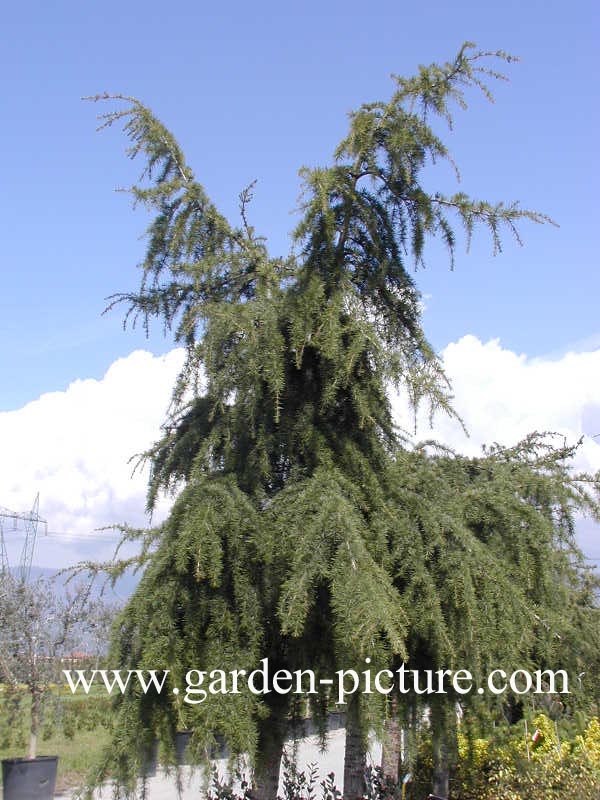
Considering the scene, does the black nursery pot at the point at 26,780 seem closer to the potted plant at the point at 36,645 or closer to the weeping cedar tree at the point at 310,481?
the potted plant at the point at 36,645

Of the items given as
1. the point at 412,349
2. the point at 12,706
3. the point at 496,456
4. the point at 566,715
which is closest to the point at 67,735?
the point at 12,706

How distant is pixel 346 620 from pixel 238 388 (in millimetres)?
1264

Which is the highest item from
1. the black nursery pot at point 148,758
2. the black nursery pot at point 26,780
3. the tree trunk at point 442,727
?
the tree trunk at point 442,727

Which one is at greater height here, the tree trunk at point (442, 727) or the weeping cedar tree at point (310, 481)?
the weeping cedar tree at point (310, 481)

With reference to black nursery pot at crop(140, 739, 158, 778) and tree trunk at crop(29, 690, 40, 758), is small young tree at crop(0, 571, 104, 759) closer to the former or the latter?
tree trunk at crop(29, 690, 40, 758)

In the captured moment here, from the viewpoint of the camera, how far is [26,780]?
760cm

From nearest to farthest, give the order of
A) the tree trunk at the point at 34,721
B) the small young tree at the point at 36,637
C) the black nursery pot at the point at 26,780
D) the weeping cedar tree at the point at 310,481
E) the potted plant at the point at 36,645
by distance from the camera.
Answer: the weeping cedar tree at the point at 310,481 < the black nursery pot at the point at 26,780 < the potted plant at the point at 36,645 < the tree trunk at the point at 34,721 < the small young tree at the point at 36,637

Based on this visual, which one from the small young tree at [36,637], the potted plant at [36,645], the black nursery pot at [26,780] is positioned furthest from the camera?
the small young tree at [36,637]

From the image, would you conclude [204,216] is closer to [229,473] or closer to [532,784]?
[229,473]

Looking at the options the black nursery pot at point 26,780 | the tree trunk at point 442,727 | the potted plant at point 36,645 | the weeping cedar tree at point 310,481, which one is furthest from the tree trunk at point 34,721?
the tree trunk at point 442,727

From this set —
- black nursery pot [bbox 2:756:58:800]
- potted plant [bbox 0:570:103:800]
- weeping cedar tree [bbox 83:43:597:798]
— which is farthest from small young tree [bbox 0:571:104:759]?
weeping cedar tree [bbox 83:43:597:798]

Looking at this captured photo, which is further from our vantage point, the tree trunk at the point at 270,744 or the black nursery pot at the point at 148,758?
the tree trunk at the point at 270,744

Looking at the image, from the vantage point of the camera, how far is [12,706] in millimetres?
9461

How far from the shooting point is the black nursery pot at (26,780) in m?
7.58
